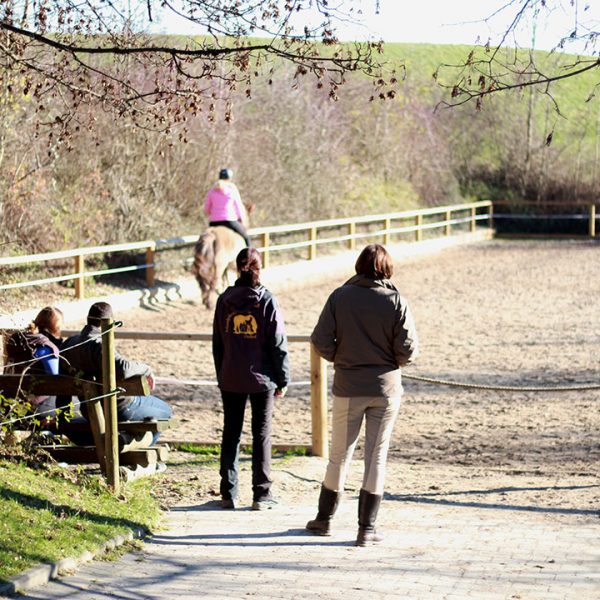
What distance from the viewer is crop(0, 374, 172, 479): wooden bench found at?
7770mm

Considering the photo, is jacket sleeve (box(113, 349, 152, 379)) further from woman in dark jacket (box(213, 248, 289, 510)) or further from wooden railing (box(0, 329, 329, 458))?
wooden railing (box(0, 329, 329, 458))

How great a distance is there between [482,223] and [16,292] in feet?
76.2

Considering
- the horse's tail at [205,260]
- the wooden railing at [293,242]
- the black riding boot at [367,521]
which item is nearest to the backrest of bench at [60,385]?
the black riding boot at [367,521]

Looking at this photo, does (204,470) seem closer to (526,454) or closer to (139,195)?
(526,454)

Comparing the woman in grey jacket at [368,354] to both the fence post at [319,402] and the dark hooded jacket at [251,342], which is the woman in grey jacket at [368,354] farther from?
the fence post at [319,402]

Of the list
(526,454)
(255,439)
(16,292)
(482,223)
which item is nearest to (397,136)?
(482,223)

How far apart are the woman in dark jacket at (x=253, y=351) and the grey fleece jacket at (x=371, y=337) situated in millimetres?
918

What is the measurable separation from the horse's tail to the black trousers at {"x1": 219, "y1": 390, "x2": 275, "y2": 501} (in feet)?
36.8

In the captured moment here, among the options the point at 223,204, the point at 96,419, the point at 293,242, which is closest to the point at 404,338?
the point at 96,419

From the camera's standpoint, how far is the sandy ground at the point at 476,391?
9.59 m

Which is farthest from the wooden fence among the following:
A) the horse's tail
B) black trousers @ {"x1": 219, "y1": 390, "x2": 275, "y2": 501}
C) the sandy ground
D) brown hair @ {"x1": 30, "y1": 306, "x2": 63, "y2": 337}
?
the horse's tail

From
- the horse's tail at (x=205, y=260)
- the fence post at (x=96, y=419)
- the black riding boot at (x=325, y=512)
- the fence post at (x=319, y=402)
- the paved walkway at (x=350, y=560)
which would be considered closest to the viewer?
the paved walkway at (x=350, y=560)

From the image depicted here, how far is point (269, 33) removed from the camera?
7246 millimetres

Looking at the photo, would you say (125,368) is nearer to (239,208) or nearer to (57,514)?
(57,514)
